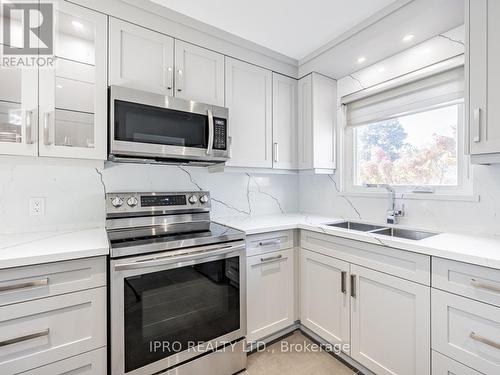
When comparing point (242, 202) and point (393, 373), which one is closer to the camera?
point (393, 373)

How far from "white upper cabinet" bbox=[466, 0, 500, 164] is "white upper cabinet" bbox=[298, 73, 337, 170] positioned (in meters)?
1.10

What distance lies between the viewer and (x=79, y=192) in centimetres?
170

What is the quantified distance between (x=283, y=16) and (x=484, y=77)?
1.24 meters

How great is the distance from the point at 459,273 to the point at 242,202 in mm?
1640

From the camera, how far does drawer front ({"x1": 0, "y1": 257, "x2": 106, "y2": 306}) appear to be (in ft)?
3.42

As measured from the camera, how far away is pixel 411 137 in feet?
6.42

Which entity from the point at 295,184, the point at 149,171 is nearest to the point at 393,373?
the point at 295,184

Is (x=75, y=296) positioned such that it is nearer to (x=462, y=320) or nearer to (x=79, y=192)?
(x=79, y=192)

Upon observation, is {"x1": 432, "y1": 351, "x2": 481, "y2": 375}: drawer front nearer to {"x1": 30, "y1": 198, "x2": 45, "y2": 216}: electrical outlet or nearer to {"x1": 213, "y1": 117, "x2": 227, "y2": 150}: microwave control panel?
{"x1": 213, "y1": 117, "x2": 227, "y2": 150}: microwave control panel

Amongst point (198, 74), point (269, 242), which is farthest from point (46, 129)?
point (269, 242)

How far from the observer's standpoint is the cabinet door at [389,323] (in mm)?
1280

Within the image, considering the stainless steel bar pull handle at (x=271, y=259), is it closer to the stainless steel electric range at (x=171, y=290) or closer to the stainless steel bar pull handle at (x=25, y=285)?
the stainless steel electric range at (x=171, y=290)

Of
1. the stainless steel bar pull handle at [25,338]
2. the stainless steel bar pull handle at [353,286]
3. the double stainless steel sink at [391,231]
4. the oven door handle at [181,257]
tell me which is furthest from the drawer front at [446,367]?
the stainless steel bar pull handle at [25,338]

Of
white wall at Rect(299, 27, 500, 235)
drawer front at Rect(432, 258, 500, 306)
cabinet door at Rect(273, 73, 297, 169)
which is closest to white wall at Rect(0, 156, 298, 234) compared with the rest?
cabinet door at Rect(273, 73, 297, 169)
